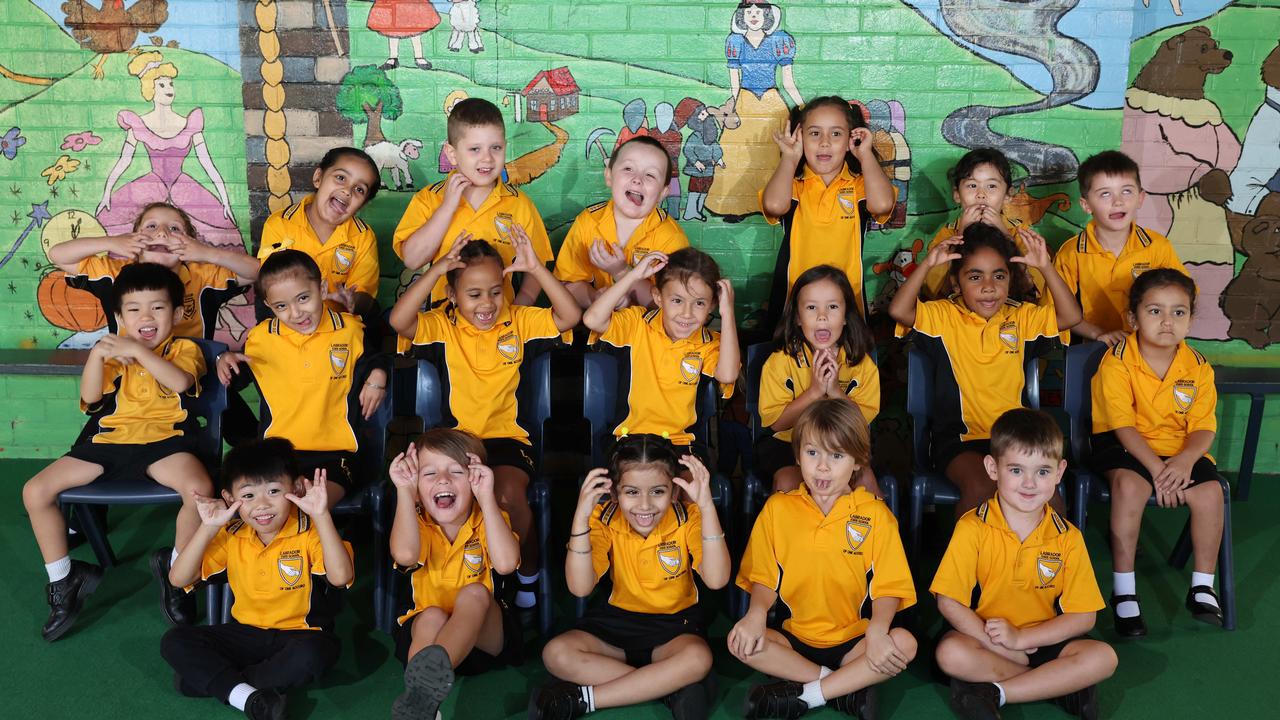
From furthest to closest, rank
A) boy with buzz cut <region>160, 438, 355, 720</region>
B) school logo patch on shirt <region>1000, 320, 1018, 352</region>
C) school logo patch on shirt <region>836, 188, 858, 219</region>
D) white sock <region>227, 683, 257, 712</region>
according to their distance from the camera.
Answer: school logo patch on shirt <region>836, 188, 858, 219</region> → school logo patch on shirt <region>1000, 320, 1018, 352</region> → boy with buzz cut <region>160, 438, 355, 720</region> → white sock <region>227, 683, 257, 712</region>

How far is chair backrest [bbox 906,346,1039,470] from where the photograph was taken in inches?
157

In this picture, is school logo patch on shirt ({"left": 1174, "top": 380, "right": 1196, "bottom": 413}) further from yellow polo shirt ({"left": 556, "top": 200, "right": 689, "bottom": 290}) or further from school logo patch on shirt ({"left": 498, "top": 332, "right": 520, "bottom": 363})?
school logo patch on shirt ({"left": 498, "top": 332, "right": 520, "bottom": 363})

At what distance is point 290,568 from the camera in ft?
10.6

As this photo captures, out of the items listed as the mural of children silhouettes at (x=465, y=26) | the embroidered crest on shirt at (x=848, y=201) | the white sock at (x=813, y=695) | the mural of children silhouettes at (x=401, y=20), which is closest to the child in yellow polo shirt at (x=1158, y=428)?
the embroidered crest on shirt at (x=848, y=201)

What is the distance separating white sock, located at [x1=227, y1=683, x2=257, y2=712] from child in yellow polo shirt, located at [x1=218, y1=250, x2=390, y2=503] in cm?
90

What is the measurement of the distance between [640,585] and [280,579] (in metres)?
1.12

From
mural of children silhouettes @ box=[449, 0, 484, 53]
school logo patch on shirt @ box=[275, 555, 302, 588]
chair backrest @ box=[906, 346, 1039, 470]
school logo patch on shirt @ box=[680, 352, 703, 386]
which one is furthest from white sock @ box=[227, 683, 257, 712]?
mural of children silhouettes @ box=[449, 0, 484, 53]

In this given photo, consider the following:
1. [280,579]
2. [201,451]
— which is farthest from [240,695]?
[201,451]

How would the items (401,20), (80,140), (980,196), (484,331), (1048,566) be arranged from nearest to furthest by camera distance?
1. (1048,566)
2. (484,331)
3. (980,196)
4. (401,20)
5. (80,140)

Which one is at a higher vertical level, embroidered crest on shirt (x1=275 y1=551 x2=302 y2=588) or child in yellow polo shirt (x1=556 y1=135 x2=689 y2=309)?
child in yellow polo shirt (x1=556 y1=135 x2=689 y2=309)

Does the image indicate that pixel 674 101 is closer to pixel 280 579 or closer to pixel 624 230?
pixel 624 230

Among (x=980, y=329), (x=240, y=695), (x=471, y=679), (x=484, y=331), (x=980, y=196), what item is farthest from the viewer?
(x=980, y=196)

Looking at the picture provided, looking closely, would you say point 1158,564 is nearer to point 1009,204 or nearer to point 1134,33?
point 1009,204

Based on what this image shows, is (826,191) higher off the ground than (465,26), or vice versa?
(465,26)
